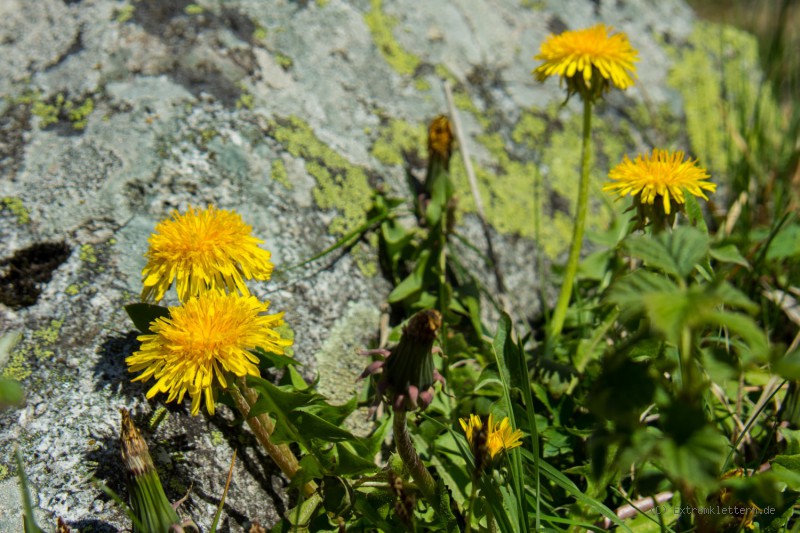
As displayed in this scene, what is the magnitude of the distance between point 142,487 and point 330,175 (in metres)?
1.40

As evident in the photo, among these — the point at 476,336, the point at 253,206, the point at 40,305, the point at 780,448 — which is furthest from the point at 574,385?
the point at 40,305

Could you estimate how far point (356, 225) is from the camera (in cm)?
258

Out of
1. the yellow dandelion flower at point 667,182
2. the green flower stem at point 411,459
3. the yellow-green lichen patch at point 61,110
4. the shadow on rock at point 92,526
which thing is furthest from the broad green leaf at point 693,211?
the yellow-green lichen patch at point 61,110

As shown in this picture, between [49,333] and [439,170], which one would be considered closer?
[49,333]

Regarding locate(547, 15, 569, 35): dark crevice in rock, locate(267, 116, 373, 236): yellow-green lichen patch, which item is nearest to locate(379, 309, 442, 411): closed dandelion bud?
locate(267, 116, 373, 236): yellow-green lichen patch

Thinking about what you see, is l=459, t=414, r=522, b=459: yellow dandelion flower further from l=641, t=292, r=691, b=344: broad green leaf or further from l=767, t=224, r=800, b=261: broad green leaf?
l=767, t=224, r=800, b=261: broad green leaf

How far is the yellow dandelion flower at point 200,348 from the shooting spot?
1.62 meters

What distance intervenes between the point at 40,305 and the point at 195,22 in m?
1.33

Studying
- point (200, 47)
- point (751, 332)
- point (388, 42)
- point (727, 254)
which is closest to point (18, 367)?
point (200, 47)

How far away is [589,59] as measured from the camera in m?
2.27

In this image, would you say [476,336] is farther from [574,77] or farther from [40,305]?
[40,305]

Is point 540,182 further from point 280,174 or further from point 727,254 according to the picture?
point 280,174

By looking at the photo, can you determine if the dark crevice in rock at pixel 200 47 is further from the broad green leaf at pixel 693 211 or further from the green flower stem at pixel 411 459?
the broad green leaf at pixel 693 211

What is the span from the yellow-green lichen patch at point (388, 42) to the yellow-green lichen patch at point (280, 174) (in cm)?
89
